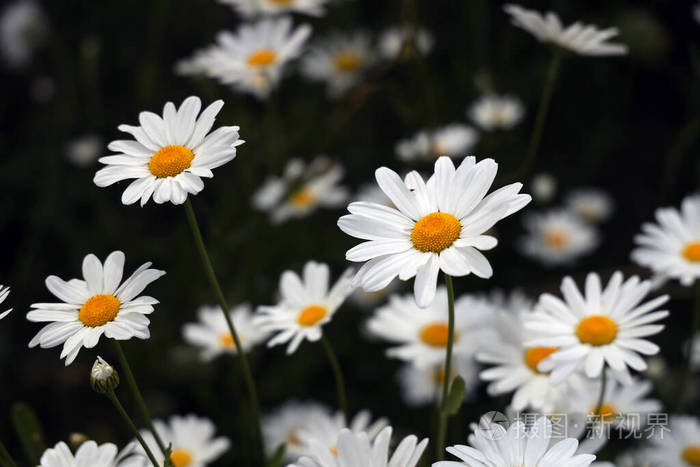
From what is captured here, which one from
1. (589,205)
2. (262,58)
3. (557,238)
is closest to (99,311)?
(262,58)

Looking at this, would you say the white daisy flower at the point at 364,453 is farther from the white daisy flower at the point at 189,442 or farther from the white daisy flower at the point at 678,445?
the white daisy flower at the point at 678,445

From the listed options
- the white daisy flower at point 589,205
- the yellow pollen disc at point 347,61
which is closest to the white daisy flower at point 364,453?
the white daisy flower at point 589,205

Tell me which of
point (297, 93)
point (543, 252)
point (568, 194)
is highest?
point (297, 93)

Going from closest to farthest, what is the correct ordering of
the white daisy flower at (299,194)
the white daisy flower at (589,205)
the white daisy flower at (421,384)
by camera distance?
1. the white daisy flower at (421,384)
2. the white daisy flower at (299,194)
3. the white daisy flower at (589,205)

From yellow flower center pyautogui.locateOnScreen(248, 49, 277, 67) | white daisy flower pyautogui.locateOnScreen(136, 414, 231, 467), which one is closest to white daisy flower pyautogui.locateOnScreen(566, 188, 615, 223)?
yellow flower center pyautogui.locateOnScreen(248, 49, 277, 67)

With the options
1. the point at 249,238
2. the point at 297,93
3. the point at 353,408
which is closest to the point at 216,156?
the point at 353,408

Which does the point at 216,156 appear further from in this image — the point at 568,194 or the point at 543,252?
the point at 568,194
